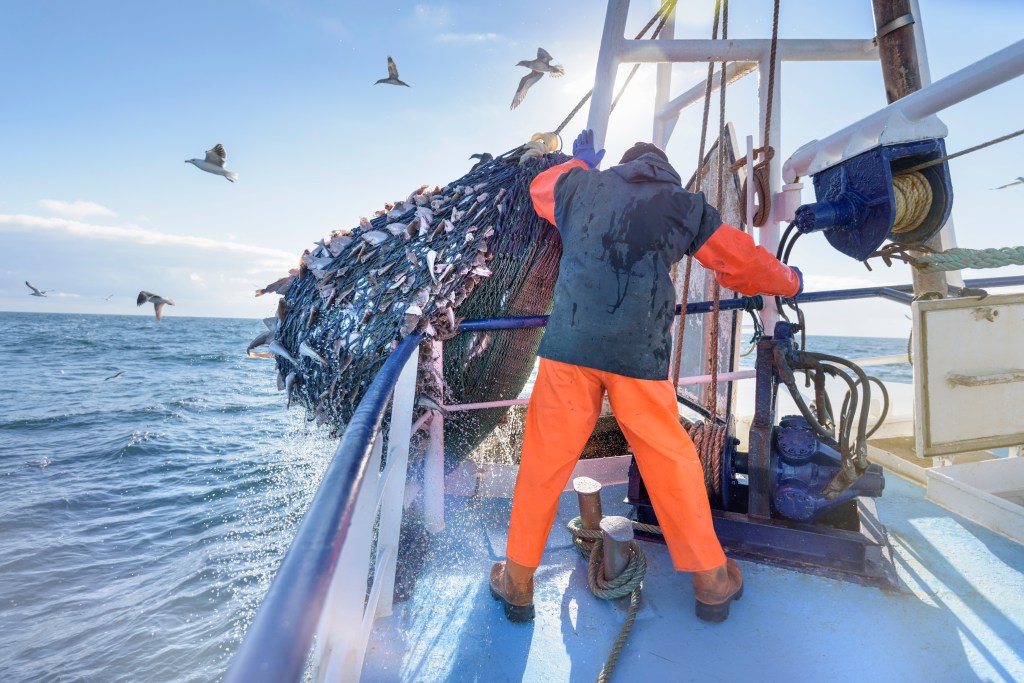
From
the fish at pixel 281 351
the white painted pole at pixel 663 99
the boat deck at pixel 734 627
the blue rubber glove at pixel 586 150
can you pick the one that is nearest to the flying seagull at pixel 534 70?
the white painted pole at pixel 663 99

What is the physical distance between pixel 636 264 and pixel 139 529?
23.2ft

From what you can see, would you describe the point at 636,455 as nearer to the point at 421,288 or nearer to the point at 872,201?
the point at 421,288

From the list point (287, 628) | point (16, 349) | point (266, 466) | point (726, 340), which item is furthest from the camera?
point (16, 349)

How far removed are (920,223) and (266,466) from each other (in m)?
9.34

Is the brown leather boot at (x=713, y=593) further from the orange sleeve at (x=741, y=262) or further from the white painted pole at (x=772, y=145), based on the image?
the white painted pole at (x=772, y=145)

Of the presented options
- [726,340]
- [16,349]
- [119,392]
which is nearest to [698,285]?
[726,340]

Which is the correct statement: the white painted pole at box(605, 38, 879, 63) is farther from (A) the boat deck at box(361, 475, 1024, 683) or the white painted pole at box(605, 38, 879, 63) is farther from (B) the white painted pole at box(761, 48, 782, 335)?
(A) the boat deck at box(361, 475, 1024, 683)

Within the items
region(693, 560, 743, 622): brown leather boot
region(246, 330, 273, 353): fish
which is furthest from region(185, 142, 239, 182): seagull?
region(693, 560, 743, 622): brown leather boot

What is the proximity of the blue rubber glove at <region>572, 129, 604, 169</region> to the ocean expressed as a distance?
239cm

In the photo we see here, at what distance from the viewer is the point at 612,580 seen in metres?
2.27

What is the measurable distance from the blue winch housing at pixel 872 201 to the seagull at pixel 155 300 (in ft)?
33.8

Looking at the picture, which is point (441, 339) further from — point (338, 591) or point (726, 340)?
point (726, 340)

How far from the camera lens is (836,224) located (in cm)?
242

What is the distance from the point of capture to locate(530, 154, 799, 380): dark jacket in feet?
6.87
